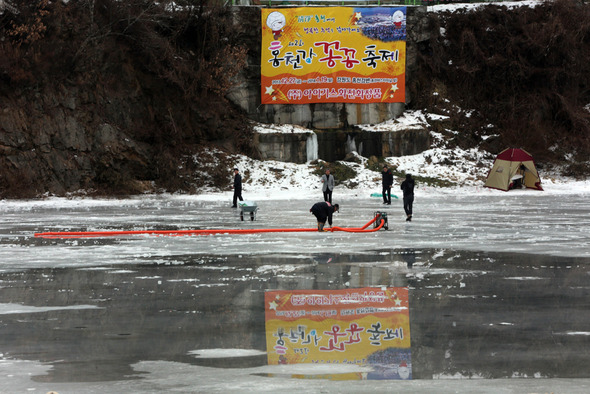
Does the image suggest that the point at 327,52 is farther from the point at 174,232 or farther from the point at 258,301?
the point at 258,301

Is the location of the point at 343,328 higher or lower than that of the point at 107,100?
lower

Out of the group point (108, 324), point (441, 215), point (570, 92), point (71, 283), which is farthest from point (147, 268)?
point (570, 92)

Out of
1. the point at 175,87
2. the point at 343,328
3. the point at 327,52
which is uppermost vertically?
the point at 327,52

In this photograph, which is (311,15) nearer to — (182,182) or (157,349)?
(182,182)

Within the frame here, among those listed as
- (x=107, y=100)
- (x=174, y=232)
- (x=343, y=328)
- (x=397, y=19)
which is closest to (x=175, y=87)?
(x=107, y=100)

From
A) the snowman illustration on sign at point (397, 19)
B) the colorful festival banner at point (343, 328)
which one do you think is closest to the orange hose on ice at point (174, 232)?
the colorful festival banner at point (343, 328)

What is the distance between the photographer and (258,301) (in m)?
9.45

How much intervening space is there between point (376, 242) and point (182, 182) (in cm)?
2158

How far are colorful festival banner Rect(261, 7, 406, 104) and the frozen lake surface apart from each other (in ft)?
66.5

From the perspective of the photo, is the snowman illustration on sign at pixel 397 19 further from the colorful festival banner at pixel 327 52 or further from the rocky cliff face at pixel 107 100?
the rocky cliff face at pixel 107 100

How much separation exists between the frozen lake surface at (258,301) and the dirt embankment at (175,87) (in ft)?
46.7

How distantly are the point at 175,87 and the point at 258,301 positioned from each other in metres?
31.0

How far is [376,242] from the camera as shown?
16.2m

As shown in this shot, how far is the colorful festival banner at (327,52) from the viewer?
39844 mm
